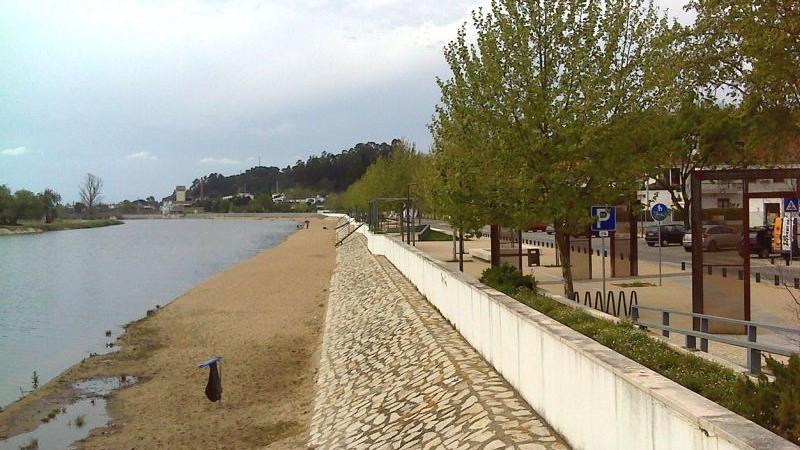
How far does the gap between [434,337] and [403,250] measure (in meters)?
14.3

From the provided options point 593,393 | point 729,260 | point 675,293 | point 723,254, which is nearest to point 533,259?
point 675,293

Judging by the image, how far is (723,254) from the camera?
1341 centimetres

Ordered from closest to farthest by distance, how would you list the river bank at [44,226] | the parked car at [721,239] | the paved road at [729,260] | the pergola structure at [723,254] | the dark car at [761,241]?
1. the pergola structure at [723,254]
2. the parked car at [721,239]
3. the paved road at [729,260]
4. the dark car at [761,241]
5. the river bank at [44,226]

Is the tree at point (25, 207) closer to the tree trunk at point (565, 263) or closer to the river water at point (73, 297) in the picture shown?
the river water at point (73, 297)

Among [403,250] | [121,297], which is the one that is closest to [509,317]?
[403,250]

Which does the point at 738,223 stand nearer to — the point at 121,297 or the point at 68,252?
the point at 121,297

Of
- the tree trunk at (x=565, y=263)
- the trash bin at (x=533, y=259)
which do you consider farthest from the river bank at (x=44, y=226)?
the tree trunk at (x=565, y=263)

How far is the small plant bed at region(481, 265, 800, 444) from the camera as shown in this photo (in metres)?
4.78

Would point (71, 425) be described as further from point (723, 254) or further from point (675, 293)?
point (675, 293)

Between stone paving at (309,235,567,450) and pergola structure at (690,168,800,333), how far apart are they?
160 inches

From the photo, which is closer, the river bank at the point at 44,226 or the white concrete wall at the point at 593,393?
the white concrete wall at the point at 593,393

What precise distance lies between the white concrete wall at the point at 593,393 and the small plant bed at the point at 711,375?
0.95 feet

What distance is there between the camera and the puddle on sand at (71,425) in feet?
46.8

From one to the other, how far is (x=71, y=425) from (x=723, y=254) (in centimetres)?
1277
